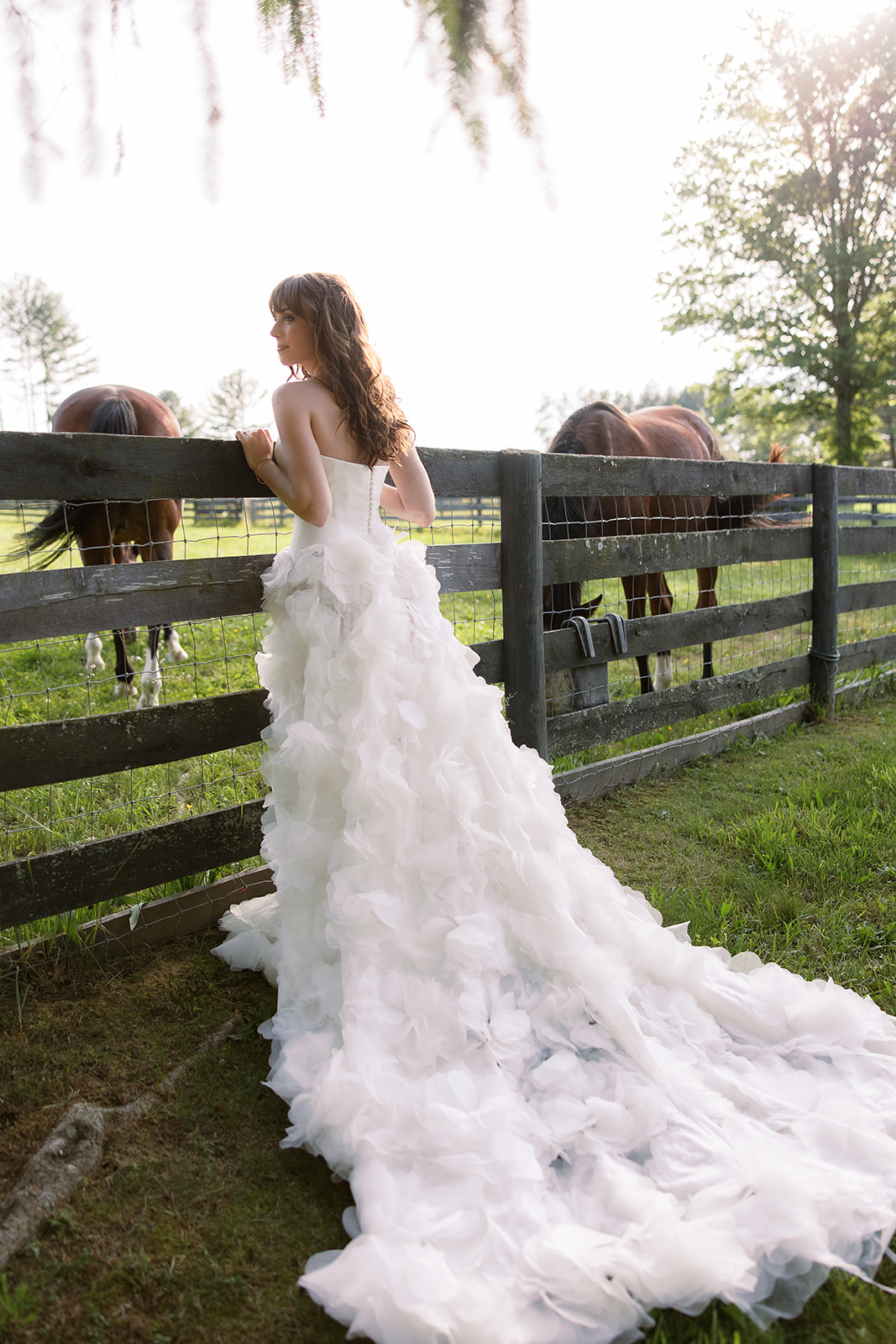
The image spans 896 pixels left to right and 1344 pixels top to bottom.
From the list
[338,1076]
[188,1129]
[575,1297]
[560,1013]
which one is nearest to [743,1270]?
[575,1297]

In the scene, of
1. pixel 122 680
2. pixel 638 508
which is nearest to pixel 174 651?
pixel 122 680

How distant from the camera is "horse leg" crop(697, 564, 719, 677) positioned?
236 inches

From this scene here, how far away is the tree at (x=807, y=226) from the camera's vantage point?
17938 mm

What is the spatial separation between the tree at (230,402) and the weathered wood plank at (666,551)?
47.5 metres

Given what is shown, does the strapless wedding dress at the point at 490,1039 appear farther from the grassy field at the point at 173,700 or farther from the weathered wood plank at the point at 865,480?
the weathered wood plank at the point at 865,480

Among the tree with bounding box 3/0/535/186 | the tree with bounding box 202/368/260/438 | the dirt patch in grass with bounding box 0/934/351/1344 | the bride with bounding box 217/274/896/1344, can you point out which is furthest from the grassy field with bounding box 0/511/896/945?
the tree with bounding box 202/368/260/438

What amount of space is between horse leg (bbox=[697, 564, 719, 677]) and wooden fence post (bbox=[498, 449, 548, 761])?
255 centimetres

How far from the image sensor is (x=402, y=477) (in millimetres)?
2834

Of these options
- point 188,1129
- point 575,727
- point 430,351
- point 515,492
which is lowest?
point 188,1129

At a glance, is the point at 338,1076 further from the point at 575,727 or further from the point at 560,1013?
the point at 575,727

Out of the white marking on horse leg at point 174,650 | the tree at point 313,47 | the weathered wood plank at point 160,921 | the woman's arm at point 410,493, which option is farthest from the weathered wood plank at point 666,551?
the white marking on horse leg at point 174,650

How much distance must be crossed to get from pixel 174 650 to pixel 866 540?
5.63 metres

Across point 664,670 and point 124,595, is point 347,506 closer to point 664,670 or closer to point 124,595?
point 124,595

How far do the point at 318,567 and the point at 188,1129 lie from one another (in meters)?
1.52
